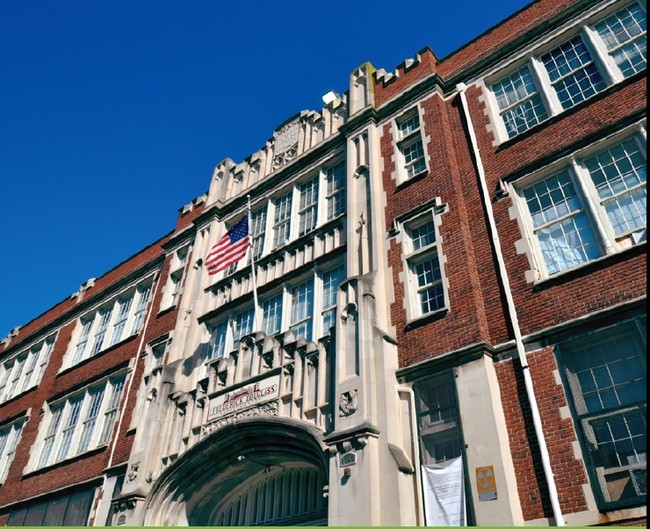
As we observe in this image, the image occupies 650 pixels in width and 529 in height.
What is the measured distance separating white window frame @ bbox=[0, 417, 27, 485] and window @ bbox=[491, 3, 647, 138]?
22.9m

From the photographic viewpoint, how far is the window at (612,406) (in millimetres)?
8219

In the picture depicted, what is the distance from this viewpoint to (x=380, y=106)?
1733 cm

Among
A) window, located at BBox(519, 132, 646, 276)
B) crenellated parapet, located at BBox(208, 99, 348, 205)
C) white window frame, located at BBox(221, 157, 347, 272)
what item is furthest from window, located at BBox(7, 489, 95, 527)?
window, located at BBox(519, 132, 646, 276)

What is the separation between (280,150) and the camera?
21141 mm

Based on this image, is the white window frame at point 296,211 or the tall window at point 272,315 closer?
the tall window at point 272,315

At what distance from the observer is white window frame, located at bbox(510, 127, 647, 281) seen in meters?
Answer: 10.3

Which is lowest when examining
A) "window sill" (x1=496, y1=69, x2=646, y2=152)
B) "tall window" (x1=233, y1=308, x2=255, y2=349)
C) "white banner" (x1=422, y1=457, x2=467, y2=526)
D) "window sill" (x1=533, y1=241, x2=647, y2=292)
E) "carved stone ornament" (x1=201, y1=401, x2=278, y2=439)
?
"white banner" (x1=422, y1=457, x2=467, y2=526)

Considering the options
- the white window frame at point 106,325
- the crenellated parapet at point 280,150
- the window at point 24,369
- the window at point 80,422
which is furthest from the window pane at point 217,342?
the window at point 24,369

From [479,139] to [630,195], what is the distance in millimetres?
4392

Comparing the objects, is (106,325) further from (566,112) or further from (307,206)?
A: (566,112)

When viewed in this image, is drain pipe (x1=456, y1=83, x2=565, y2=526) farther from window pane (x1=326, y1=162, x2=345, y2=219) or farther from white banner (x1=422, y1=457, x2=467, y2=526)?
window pane (x1=326, y1=162, x2=345, y2=219)

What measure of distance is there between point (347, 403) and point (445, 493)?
8.38 ft

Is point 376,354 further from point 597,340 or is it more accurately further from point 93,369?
point 93,369

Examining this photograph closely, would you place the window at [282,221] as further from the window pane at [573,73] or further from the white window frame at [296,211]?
the window pane at [573,73]
